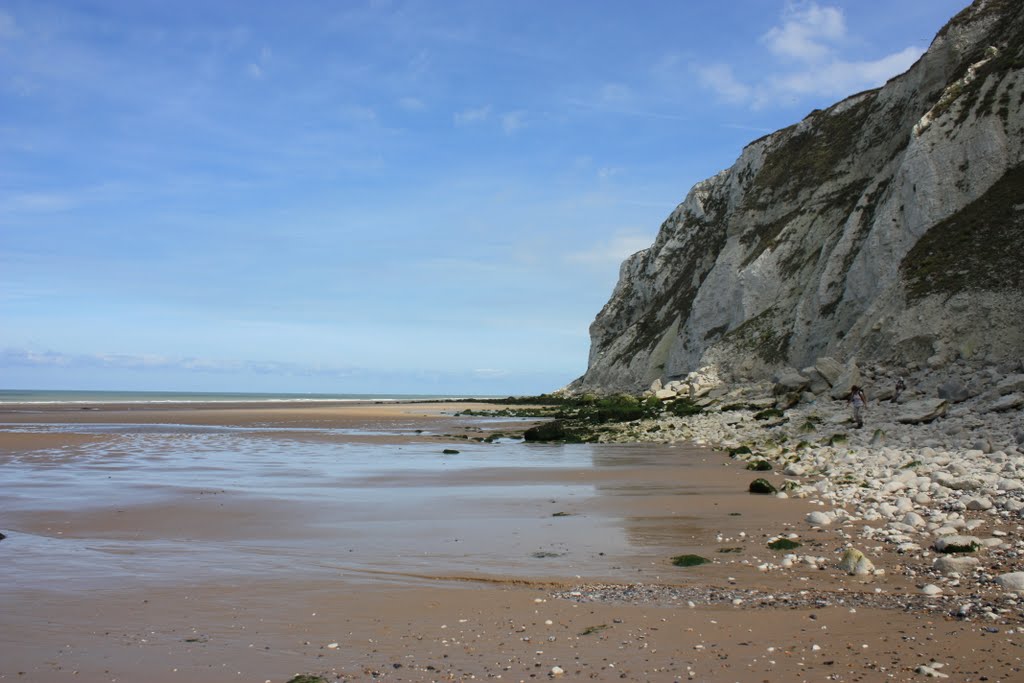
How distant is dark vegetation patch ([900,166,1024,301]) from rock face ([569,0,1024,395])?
6cm

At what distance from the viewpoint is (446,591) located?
724cm

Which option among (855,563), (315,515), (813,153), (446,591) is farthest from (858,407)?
(813,153)

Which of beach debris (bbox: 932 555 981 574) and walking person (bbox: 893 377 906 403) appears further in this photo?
walking person (bbox: 893 377 906 403)

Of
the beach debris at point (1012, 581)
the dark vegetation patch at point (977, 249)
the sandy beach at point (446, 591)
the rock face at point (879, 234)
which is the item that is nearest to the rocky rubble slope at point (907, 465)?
the beach debris at point (1012, 581)

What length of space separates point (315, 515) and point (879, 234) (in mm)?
29194

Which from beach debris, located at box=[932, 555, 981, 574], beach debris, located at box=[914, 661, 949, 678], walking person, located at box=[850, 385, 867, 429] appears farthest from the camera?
walking person, located at box=[850, 385, 867, 429]

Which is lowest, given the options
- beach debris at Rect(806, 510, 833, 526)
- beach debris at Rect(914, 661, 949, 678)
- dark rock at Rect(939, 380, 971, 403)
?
beach debris at Rect(914, 661, 949, 678)

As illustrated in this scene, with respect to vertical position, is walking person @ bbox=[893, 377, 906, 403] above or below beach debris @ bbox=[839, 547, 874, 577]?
above

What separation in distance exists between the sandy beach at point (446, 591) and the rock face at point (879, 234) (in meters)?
14.5

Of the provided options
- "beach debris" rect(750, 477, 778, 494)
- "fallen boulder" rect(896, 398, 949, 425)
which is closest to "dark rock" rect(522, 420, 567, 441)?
"fallen boulder" rect(896, 398, 949, 425)

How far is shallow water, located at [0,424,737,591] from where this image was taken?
827 centimetres

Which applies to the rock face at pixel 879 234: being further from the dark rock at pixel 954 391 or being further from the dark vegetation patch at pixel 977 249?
the dark rock at pixel 954 391

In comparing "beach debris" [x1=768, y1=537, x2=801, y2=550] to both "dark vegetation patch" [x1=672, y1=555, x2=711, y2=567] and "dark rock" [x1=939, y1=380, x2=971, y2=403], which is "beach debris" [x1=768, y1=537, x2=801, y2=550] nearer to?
"dark vegetation patch" [x1=672, y1=555, x2=711, y2=567]

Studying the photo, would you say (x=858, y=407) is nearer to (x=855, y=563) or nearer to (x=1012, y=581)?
(x=855, y=563)
